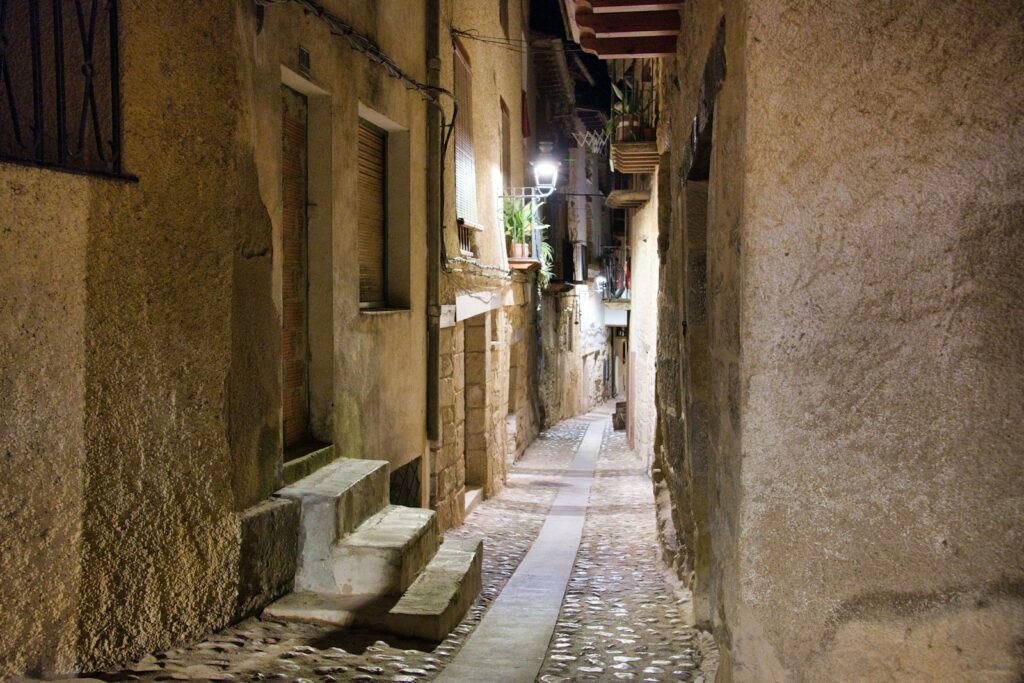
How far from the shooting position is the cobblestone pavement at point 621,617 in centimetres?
430

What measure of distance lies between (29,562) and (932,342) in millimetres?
2974

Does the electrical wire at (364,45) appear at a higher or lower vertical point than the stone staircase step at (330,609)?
higher

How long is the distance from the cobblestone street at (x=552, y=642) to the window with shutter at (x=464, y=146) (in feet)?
11.2

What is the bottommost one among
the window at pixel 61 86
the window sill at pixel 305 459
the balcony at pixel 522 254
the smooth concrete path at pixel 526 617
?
the smooth concrete path at pixel 526 617

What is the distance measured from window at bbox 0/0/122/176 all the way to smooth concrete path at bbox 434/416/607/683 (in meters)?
2.74

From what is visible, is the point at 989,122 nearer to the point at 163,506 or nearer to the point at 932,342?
the point at 932,342

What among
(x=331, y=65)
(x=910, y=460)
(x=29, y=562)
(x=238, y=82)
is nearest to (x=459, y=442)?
(x=331, y=65)

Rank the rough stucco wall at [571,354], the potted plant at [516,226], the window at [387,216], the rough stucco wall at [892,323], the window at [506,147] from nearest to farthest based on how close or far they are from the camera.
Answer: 1. the rough stucco wall at [892,323]
2. the window at [387,216]
3. the potted plant at [516,226]
4. the window at [506,147]
5. the rough stucco wall at [571,354]

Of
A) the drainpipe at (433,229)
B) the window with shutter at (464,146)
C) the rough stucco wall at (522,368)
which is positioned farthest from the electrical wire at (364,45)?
the rough stucco wall at (522,368)

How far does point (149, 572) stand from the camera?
3.61 meters

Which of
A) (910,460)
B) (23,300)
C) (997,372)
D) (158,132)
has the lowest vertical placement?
(910,460)

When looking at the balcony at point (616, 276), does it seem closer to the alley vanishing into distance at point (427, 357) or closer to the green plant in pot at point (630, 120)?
the green plant in pot at point (630, 120)

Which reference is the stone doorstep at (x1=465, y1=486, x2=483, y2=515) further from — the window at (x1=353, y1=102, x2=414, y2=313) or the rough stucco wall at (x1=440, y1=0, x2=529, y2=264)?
the window at (x1=353, y1=102, x2=414, y2=313)

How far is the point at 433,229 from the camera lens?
802cm
